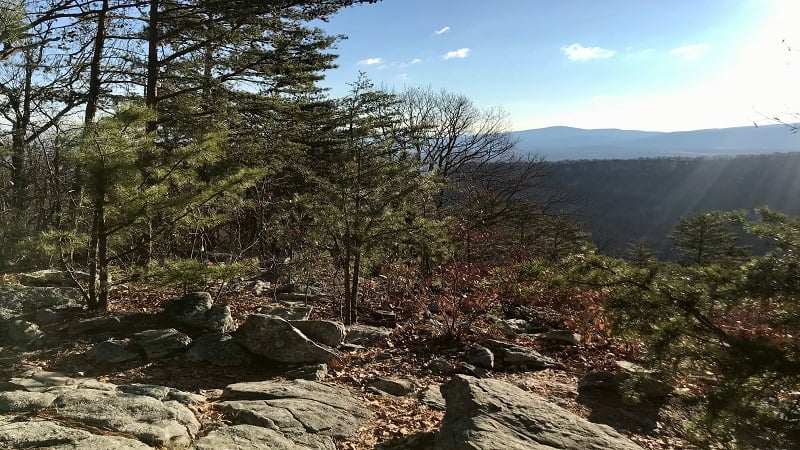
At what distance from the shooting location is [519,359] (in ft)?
22.4

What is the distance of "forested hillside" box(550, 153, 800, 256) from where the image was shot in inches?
3964

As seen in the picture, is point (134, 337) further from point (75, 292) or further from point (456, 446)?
point (456, 446)

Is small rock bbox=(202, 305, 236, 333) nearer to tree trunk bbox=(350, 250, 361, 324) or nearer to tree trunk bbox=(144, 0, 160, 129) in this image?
tree trunk bbox=(350, 250, 361, 324)

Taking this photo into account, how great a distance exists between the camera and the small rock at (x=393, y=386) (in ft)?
18.0

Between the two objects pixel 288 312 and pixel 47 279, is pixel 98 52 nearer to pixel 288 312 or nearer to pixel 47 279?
pixel 47 279

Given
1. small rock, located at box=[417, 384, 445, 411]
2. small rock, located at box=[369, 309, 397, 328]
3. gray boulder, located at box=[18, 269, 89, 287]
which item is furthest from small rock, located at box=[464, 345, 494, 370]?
gray boulder, located at box=[18, 269, 89, 287]

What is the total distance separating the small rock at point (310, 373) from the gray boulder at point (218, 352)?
2.09ft

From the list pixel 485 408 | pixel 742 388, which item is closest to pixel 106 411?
pixel 485 408

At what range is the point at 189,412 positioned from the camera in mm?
3895

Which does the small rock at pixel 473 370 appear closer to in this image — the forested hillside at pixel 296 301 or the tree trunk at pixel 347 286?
the forested hillside at pixel 296 301

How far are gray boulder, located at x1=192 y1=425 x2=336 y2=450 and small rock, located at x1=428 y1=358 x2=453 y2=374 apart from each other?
2.65 m

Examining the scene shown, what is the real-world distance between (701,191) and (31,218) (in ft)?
421

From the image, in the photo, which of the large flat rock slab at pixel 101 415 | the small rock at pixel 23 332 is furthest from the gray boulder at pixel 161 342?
the large flat rock slab at pixel 101 415

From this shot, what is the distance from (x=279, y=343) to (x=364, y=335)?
1.72m
